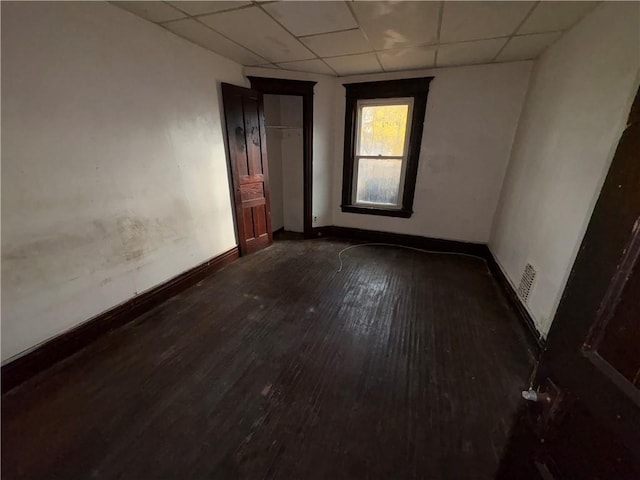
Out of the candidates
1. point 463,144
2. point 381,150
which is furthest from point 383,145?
point 463,144

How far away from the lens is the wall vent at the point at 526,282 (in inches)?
83.0

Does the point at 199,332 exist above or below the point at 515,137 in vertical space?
below

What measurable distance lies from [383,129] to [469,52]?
1.27 meters

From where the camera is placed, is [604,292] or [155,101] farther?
[155,101]

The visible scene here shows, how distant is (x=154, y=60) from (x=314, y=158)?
6.90 ft

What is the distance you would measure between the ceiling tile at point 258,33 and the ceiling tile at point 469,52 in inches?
54.4

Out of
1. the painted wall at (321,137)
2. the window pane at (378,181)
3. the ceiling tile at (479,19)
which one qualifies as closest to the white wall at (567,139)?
the ceiling tile at (479,19)

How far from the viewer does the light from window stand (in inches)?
139

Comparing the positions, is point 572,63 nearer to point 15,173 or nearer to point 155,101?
point 155,101

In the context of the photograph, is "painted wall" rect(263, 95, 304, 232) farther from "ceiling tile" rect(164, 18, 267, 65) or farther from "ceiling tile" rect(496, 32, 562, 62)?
"ceiling tile" rect(496, 32, 562, 62)

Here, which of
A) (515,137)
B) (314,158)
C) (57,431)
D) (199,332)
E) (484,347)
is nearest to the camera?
(57,431)

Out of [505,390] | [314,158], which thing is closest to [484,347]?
[505,390]

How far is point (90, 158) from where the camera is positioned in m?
1.80

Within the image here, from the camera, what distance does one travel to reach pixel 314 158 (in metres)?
3.76
